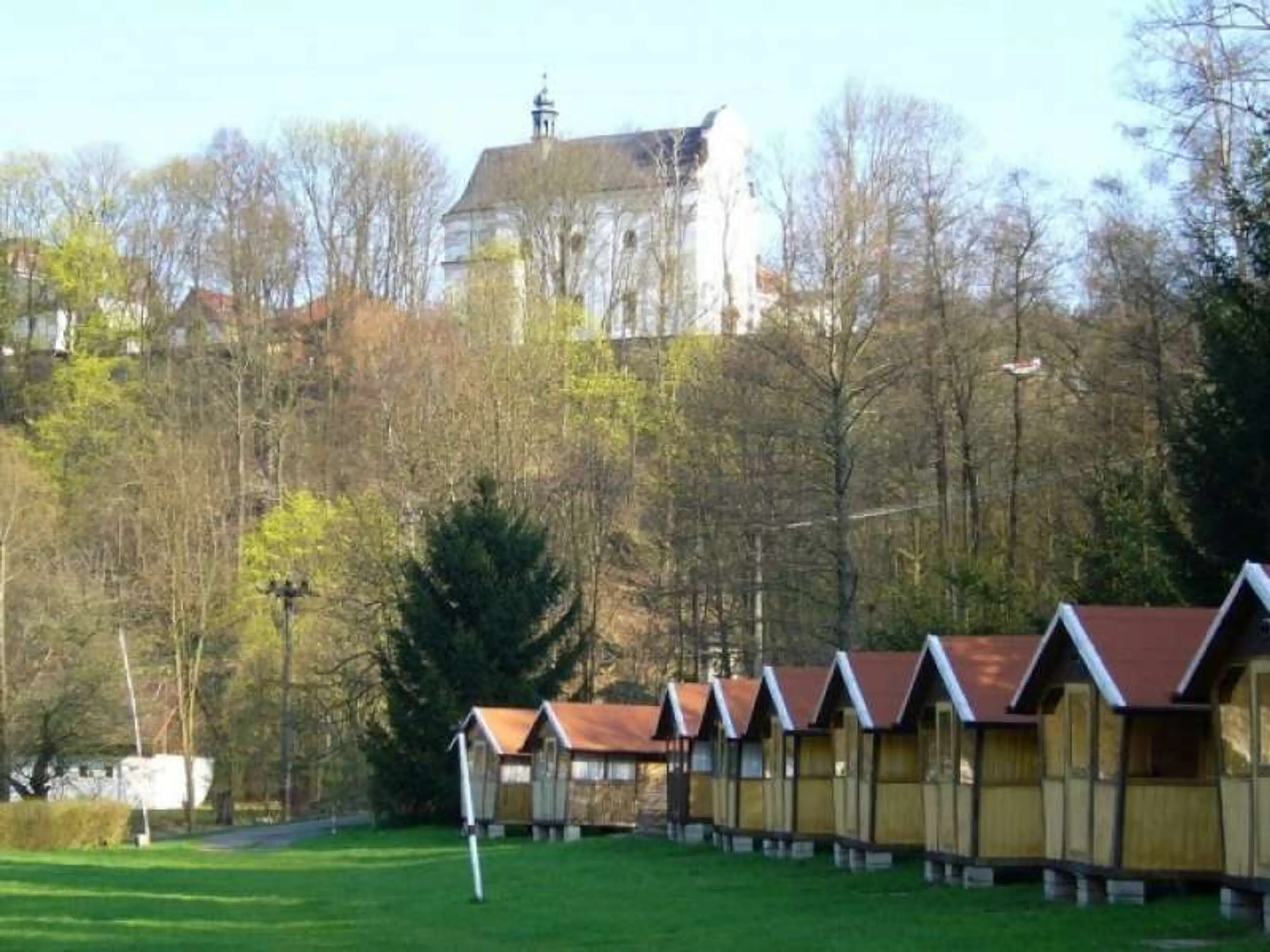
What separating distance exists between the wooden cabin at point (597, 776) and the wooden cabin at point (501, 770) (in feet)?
6.35

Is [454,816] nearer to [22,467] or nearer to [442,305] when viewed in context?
[22,467]

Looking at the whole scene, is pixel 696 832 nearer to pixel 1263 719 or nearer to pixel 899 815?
pixel 899 815

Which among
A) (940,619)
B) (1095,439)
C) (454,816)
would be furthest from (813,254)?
(454,816)

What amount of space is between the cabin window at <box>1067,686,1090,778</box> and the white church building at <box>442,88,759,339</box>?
54238mm

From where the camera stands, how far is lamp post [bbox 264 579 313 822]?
6384 centimetres

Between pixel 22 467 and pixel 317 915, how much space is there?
148 feet

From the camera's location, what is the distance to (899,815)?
31812mm

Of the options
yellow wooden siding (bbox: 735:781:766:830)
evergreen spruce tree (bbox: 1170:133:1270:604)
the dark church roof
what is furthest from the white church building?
evergreen spruce tree (bbox: 1170:133:1270:604)

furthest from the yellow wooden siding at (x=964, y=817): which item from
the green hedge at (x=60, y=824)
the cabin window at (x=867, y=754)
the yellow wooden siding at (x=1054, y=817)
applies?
the green hedge at (x=60, y=824)

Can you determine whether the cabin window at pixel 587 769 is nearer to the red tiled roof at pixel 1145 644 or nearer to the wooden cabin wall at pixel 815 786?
the wooden cabin wall at pixel 815 786

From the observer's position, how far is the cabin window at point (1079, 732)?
24.4 meters

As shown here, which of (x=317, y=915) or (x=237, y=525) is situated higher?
(x=237, y=525)

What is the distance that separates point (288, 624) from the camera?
64125mm

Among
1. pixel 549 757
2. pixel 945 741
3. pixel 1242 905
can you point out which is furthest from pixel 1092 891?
pixel 549 757
